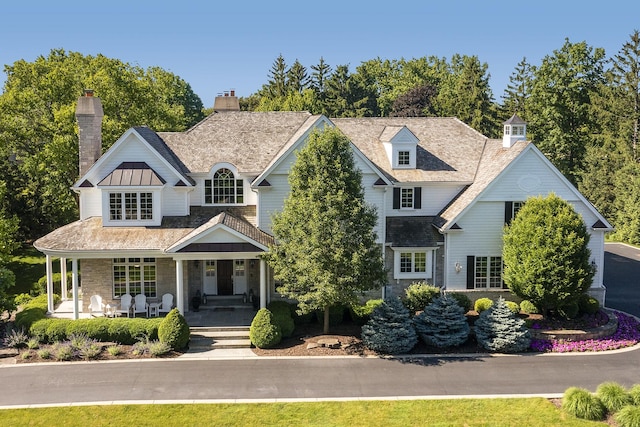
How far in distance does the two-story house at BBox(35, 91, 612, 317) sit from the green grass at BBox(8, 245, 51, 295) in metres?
9.82

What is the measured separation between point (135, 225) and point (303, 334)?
10004mm

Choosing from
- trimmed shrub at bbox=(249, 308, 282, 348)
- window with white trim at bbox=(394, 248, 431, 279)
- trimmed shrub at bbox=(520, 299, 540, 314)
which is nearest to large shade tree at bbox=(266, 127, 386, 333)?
trimmed shrub at bbox=(249, 308, 282, 348)

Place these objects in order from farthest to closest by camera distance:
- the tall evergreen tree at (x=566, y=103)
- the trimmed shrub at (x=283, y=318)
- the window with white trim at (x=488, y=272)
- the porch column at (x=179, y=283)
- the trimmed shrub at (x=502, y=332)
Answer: the tall evergreen tree at (x=566, y=103), the window with white trim at (x=488, y=272), the porch column at (x=179, y=283), the trimmed shrub at (x=283, y=318), the trimmed shrub at (x=502, y=332)

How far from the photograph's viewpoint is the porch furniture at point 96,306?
27.9 m

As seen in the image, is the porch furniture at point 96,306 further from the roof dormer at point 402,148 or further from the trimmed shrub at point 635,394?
the trimmed shrub at point 635,394

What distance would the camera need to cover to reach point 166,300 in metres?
28.1

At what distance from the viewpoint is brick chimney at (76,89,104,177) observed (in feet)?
99.1

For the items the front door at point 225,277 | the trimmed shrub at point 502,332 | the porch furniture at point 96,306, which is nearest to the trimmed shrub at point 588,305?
the trimmed shrub at point 502,332

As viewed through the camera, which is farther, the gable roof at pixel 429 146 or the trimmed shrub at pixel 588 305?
the gable roof at pixel 429 146

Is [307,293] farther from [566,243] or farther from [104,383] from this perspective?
[566,243]

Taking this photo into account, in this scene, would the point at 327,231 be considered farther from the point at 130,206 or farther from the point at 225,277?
the point at 130,206

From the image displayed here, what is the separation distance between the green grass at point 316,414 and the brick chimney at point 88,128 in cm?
1499

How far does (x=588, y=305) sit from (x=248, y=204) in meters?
17.7

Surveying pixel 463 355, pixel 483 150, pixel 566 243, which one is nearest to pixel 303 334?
pixel 463 355
